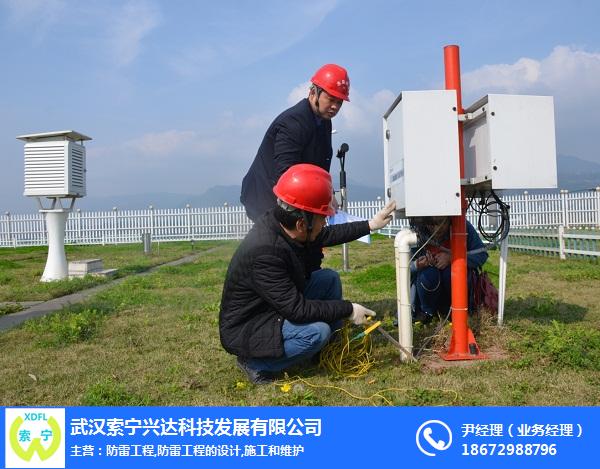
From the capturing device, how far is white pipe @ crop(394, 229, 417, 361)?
12.0ft

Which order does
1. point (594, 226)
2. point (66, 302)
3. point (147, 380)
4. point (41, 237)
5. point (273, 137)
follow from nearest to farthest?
point (147, 380) → point (273, 137) → point (66, 302) → point (594, 226) → point (41, 237)

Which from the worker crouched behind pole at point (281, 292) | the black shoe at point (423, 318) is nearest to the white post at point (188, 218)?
the black shoe at point (423, 318)

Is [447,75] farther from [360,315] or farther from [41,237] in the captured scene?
[41,237]

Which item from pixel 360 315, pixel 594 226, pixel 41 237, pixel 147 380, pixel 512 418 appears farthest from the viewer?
pixel 41 237

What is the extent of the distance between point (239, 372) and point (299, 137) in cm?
174

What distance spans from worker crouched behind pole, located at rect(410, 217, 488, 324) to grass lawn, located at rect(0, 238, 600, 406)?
9.6 inches

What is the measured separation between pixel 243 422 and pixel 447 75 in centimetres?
279

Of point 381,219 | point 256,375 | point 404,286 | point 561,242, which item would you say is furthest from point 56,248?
point 561,242

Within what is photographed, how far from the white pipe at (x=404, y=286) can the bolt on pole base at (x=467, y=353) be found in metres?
0.32

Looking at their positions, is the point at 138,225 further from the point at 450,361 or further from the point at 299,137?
the point at 450,361

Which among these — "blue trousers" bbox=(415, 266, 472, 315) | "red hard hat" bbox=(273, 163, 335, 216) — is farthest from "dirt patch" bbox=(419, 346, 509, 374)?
"red hard hat" bbox=(273, 163, 335, 216)

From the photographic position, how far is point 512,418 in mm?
2131

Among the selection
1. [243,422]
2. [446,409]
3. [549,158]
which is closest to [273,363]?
[243,422]

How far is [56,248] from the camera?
9.38 metres
